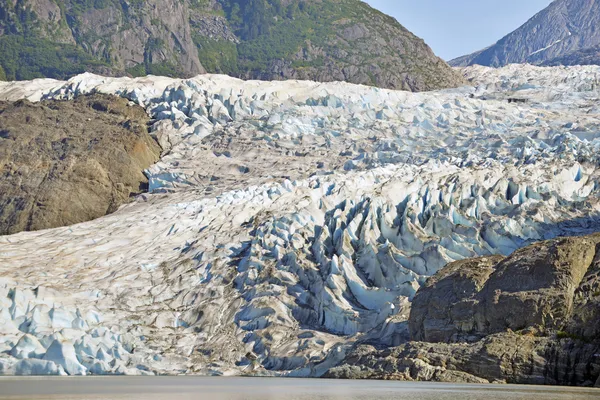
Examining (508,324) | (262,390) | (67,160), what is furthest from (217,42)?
(262,390)

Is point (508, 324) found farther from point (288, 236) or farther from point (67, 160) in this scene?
point (67, 160)

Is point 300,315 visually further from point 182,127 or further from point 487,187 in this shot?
point 182,127

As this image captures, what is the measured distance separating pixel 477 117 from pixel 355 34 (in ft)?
159

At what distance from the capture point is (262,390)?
33219mm

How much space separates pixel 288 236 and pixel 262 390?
18552 millimetres

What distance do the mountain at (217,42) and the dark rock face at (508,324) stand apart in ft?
216

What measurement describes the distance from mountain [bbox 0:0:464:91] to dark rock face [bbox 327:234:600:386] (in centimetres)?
6569

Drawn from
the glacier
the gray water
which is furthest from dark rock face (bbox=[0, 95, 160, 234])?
the gray water

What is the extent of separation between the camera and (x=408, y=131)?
66.8 meters

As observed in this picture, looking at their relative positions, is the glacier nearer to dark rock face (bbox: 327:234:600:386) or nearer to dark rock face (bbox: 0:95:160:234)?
dark rock face (bbox: 0:95:160:234)

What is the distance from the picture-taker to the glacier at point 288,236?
44281 millimetres

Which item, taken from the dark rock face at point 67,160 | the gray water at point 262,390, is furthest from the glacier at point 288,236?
the gray water at point 262,390

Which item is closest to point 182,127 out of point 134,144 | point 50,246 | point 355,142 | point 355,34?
point 134,144

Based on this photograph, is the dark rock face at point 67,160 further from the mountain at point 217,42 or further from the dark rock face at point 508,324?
the mountain at point 217,42
